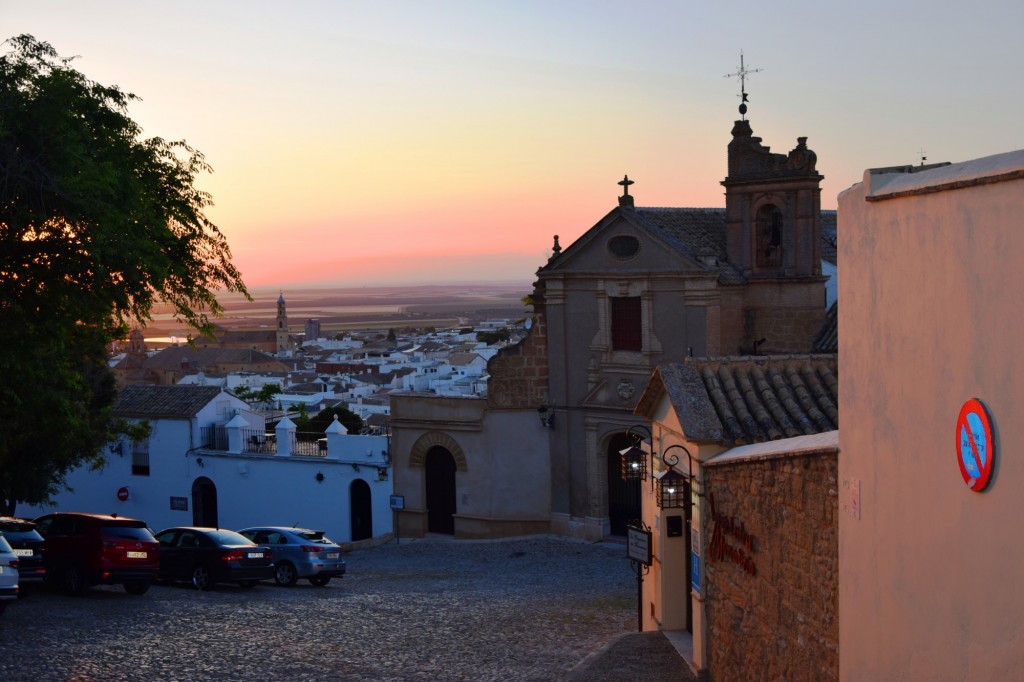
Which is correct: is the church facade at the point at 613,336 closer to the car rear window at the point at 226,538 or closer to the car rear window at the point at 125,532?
the car rear window at the point at 226,538

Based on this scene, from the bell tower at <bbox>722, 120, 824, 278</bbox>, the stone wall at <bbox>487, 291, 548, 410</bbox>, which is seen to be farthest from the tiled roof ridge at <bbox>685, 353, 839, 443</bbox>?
the stone wall at <bbox>487, 291, 548, 410</bbox>

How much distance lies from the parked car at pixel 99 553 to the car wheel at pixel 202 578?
1680mm

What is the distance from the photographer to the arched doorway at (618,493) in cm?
2923

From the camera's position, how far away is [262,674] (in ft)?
44.0

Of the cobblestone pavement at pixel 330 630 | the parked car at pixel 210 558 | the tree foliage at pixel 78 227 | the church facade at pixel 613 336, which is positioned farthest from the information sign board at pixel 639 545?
the church facade at pixel 613 336

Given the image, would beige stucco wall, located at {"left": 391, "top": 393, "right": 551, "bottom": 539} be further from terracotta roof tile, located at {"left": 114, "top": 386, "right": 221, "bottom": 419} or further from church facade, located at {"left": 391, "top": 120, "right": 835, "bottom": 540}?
terracotta roof tile, located at {"left": 114, "top": 386, "right": 221, "bottom": 419}

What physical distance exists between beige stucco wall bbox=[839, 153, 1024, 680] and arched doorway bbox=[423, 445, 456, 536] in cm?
2285

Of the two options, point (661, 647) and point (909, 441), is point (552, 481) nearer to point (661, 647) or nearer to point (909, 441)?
point (661, 647)

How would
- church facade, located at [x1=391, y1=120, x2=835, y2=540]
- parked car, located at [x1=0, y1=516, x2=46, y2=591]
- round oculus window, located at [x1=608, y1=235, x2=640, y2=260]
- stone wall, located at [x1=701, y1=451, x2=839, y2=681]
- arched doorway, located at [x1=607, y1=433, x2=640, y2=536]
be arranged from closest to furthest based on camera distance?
stone wall, located at [x1=701, y1=451, x2=839, y2=681]
parked car, located at [x1=0, y1=516, x2=46, y2=591]
church facade, located at [x1=391, y1=120, x2=835, y2=540]
round oculus window, located at [x1=608, y1=235, x2=640, y2=260]
arched doorway, located at [x1=607, y1=433, x2=640, y2=536]

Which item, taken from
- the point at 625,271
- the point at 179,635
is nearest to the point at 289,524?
the point at 625,271

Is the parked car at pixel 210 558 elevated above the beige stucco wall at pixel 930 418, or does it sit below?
below

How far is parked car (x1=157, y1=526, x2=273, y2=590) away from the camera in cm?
2094

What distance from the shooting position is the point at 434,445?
31.5 metres

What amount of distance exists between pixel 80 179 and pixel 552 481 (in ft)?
60.3
